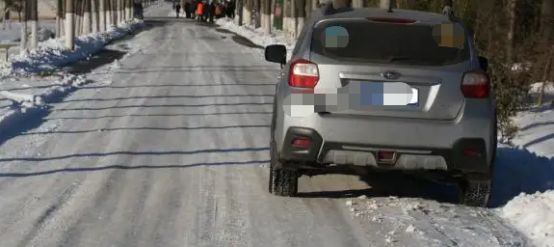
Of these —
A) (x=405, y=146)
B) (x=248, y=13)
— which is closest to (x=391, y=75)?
(x=405, y=146)

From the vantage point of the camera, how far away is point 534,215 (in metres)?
7.22

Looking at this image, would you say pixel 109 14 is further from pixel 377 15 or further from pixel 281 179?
pixel 377 15

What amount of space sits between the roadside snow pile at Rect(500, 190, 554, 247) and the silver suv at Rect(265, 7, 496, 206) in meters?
0.36

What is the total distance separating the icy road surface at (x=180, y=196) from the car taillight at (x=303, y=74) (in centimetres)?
101

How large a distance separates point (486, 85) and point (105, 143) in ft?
16.7

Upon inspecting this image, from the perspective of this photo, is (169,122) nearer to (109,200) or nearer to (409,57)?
(109,200)

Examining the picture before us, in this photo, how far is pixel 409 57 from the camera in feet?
24.3

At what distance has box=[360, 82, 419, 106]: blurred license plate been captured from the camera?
7.26 m

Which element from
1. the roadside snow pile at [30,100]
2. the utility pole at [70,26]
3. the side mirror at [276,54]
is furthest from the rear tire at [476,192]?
the utility pole at [70,26]

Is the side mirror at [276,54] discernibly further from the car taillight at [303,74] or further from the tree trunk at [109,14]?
the tree trunk at [109,14]

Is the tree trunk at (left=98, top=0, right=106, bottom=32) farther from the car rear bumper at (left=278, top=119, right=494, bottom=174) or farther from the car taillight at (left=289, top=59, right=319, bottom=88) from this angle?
the car rear bumper at (left=278, top=119, right=494, bottom=174)

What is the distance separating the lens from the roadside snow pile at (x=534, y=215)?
6738 mm

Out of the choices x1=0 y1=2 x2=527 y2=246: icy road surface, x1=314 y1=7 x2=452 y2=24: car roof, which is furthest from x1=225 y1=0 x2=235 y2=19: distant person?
x1=314 y1=7 x2=452 y2=24: car roof

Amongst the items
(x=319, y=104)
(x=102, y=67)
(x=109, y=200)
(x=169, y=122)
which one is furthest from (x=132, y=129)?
(x=102, y=67)
